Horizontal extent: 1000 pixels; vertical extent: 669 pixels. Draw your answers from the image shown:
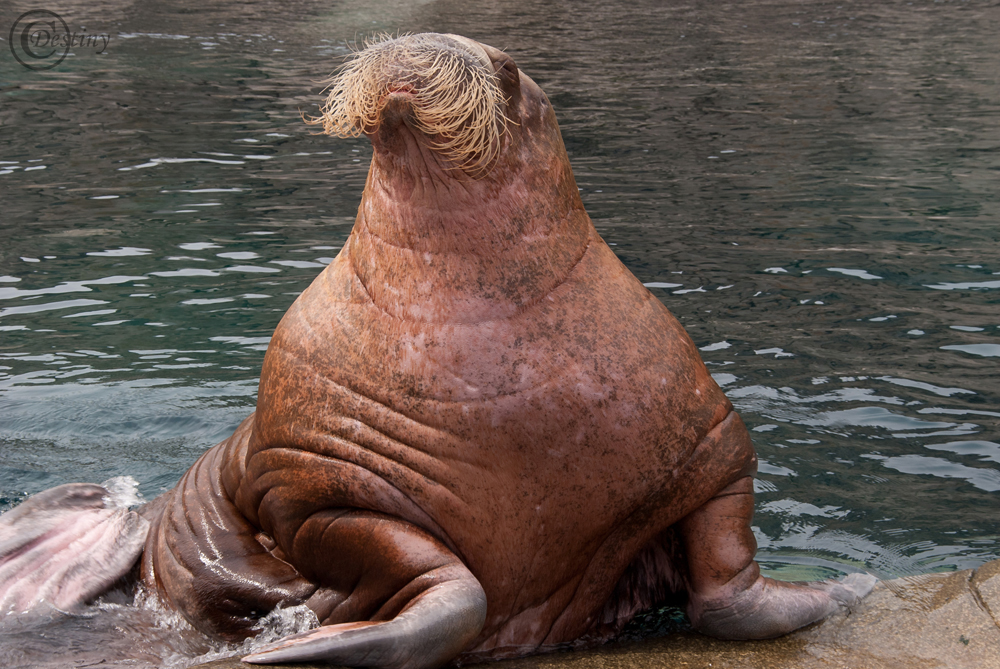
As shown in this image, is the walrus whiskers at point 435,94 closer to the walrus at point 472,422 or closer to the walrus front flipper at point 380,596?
the walrus at point 472,422

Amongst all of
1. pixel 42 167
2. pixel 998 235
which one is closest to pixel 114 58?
pixel 42 167

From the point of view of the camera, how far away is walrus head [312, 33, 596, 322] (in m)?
2.91

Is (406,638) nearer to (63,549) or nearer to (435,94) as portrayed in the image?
(435,94)

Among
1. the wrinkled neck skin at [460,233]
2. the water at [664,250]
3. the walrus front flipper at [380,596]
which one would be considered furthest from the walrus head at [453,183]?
the water at [664,250]

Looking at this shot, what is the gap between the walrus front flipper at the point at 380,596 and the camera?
272cm

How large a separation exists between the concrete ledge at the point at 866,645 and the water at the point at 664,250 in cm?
46

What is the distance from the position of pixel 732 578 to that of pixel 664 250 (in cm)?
498

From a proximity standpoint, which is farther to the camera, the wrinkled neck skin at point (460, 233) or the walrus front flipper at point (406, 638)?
the wrinkled neck skin at point (460, 233)

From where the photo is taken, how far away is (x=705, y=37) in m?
18.9

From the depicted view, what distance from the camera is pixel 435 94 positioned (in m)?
2.88

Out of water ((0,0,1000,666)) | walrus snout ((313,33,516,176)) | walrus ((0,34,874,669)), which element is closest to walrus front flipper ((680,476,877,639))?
walrus ((0,34,874,669))

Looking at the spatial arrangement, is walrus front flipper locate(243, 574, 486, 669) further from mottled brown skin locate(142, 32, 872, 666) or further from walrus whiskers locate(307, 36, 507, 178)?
walrus whiskers locate(307, 36, 507, 178)

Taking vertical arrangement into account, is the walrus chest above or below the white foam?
above

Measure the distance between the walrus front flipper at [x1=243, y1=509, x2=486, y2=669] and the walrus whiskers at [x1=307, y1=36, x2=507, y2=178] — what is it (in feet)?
3.47
